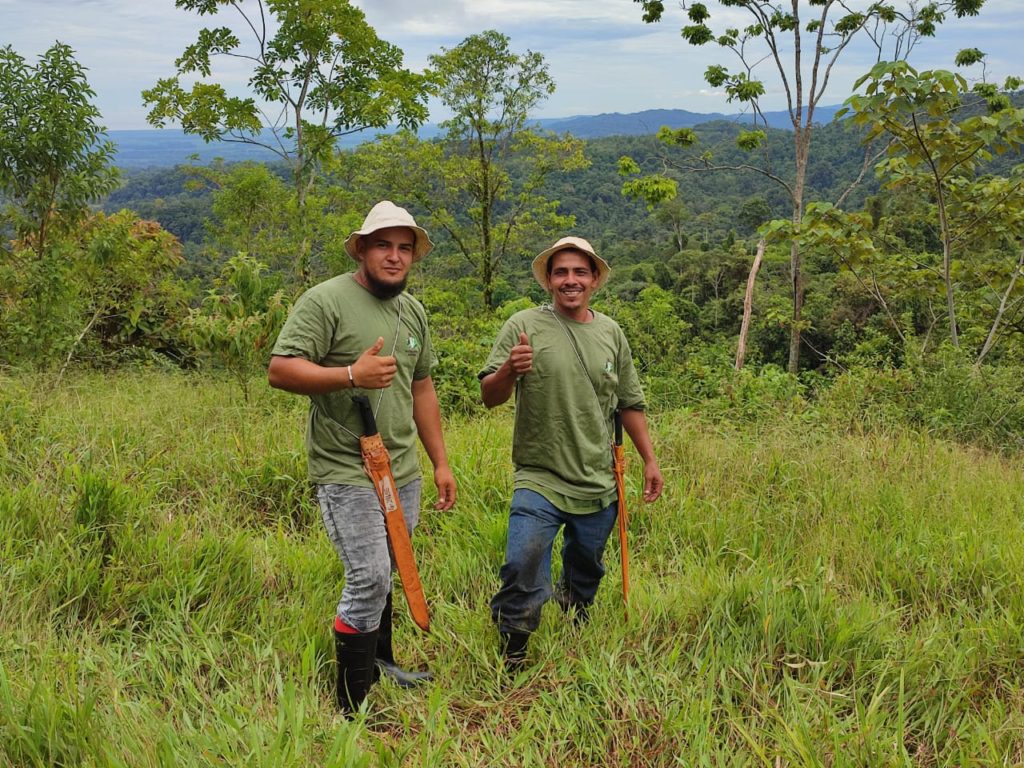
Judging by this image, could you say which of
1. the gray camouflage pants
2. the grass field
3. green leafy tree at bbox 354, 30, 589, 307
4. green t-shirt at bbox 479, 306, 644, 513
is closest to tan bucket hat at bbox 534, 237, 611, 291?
green t-shirt at bbox 479, 306, 644, 513

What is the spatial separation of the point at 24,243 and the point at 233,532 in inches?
219

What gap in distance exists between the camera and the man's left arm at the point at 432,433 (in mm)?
2881

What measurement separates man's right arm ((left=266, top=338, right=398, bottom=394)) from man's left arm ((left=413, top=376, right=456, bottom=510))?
1.94 feet

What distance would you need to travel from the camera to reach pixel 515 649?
2689 mm

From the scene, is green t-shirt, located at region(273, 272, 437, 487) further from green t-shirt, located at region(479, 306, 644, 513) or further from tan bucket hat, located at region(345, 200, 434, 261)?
green t-shirt, located at region(479, 306, 644, 513)

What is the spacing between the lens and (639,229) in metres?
63.6

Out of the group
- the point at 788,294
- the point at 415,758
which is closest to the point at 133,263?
the point at 415,758

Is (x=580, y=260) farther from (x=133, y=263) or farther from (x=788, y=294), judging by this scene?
(x=788, y=294)

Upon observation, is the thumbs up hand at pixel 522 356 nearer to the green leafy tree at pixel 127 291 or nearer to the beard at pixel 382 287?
the beard at pixel 382 287

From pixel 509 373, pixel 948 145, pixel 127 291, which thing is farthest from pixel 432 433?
pixel 127 291

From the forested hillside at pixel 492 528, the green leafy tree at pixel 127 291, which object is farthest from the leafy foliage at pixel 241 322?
the green leafy tree at pixel 127 291

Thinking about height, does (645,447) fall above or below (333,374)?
below

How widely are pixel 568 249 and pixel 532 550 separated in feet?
3.63

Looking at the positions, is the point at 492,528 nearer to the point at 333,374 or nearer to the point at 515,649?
the point at 515,649
